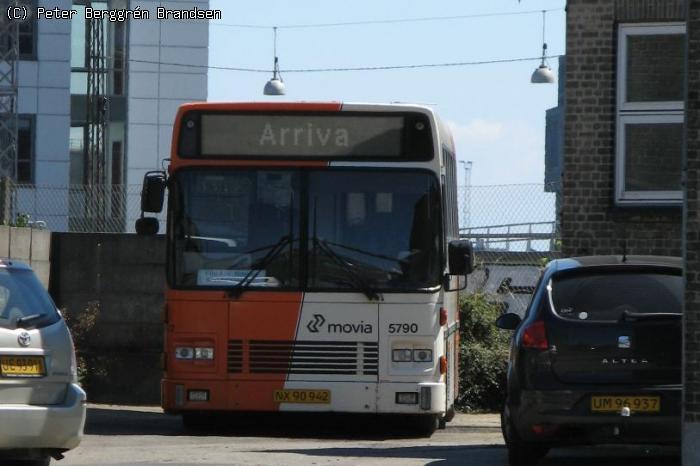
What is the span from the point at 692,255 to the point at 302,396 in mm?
4781

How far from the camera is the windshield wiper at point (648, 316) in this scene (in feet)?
38.6

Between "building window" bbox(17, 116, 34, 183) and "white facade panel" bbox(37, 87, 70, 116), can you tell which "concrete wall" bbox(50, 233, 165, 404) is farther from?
"building window" bbox(17, 116, 34, 183)

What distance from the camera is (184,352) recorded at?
15352mm

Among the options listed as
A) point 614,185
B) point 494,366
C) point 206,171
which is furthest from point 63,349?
point 494,366

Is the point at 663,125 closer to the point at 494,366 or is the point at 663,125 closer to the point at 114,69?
the point at 494,366

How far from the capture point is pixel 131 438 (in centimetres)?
1545

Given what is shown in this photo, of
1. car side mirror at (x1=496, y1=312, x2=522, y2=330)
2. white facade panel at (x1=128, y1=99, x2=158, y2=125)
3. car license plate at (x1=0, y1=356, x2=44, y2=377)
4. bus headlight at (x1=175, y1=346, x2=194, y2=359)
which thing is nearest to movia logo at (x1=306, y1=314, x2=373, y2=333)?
bus headlight at (x1=175, y1=346, x2=194, y2=359)

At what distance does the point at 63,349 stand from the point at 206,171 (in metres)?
4.52

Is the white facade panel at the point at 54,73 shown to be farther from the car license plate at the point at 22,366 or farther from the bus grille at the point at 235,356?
the car license plate at the point at 22,366

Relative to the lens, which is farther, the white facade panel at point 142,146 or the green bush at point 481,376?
the white facade panel at point 142,146

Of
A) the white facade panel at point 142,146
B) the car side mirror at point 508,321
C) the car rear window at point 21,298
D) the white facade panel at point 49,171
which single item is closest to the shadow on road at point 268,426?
the car side mirror at point 508,321

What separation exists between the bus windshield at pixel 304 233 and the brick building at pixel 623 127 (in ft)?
10.4

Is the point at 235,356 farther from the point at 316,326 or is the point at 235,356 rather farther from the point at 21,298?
the point at 21,298

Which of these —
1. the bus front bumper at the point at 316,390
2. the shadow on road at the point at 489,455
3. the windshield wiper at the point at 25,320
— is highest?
the windshield wiper at the point at 25,320
